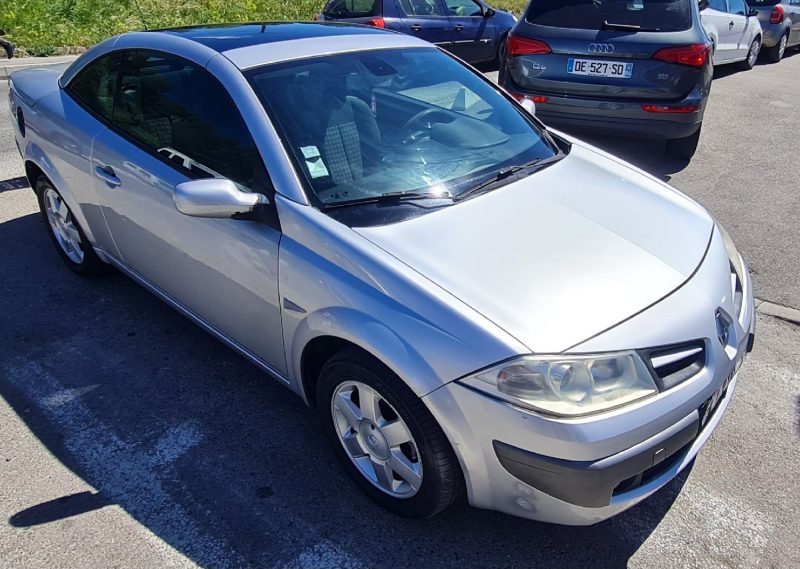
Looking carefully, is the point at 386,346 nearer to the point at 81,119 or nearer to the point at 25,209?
the point at 81,119

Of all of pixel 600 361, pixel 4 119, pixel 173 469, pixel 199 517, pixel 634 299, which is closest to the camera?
pixel 600 361

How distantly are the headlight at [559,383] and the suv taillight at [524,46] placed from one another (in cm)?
456

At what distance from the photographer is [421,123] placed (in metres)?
3.20

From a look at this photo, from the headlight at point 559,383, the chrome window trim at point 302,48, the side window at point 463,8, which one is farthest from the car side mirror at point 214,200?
the side window at point 463,8

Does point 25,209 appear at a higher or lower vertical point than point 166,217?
lower


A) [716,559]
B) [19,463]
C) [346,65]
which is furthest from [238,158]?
[716,559]

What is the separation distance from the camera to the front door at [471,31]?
1036 cm

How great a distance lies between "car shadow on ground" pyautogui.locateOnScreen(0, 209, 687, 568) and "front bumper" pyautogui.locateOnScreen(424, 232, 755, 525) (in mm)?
329

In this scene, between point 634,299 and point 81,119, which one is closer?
point 634,299

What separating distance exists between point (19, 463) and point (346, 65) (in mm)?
2230

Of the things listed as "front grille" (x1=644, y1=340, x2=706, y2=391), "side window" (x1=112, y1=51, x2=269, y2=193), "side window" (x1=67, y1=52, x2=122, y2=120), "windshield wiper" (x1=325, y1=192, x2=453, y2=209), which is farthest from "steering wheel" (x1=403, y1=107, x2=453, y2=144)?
"side window" (x1=67, y1=52, x2=122, y2=120)

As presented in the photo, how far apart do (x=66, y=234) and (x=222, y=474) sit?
7.32 feet

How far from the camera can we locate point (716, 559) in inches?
96.5

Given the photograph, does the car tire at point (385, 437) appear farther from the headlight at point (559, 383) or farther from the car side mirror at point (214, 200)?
the car side mirror at point (214, 200)
